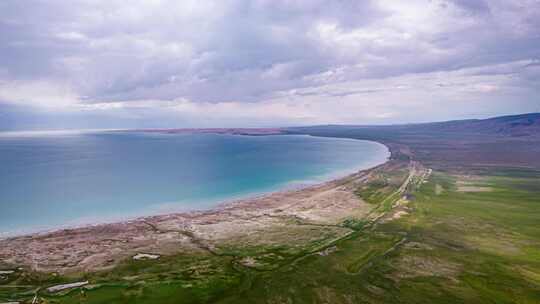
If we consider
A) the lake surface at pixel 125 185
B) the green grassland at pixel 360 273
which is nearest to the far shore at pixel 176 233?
the green grassland at pixel 360 273

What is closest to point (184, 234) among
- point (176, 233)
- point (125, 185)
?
point (176, 233)

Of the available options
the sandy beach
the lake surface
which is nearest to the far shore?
the sandy beach

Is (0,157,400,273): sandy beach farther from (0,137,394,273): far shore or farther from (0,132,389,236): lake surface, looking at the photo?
(0,132,389,236): lake surface

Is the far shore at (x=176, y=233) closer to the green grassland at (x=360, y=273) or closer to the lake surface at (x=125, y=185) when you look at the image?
the green grassland at (x=360, y=273)

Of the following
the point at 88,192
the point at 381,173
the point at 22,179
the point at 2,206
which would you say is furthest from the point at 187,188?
the point at 381,173

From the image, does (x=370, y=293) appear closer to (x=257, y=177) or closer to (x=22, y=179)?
(x=257, y=177)

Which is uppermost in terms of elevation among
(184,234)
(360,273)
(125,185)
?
(125,185)

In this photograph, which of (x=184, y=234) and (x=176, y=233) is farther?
(x=176, y=233)

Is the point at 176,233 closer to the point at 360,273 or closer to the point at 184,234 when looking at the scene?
the point at 184,234
